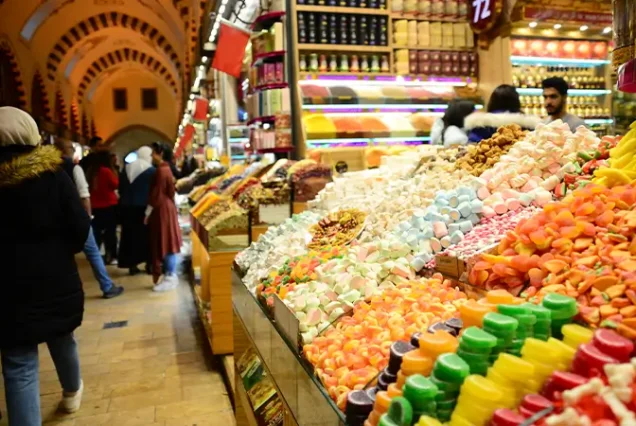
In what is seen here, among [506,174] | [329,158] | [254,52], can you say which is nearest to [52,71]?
[254,52]

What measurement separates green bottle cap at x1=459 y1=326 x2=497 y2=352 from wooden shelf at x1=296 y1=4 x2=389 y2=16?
5.26 metres

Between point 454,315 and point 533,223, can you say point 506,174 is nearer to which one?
point 533,223

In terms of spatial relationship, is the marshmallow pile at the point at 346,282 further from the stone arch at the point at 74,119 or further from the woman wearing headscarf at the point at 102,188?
the stone arch at the point at 74,119

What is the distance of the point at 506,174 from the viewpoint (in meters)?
2.16

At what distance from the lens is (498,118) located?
12.2ft

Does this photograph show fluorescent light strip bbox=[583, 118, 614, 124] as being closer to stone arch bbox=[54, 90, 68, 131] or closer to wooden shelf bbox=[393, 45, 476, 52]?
wooden shelf bbox=[393, 45, 476, 52]

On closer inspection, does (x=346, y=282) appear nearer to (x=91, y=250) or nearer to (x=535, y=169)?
(x=535, y=169)

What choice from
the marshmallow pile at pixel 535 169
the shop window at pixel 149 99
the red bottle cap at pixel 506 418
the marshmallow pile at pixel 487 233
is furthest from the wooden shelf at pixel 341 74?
the shop window at pixel 149 99

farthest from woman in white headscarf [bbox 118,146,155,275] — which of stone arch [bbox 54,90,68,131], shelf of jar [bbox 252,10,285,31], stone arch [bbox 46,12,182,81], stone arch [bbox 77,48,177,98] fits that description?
stone arch [bbox 77,48,177,98]

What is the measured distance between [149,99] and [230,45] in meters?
25.2

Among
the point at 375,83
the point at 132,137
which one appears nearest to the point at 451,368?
the point at 375,83

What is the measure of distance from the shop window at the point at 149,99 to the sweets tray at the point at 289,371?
28881 millimetres

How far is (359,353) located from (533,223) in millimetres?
582

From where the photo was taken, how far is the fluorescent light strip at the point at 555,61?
21.4 feet
